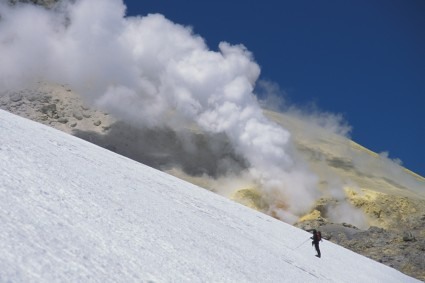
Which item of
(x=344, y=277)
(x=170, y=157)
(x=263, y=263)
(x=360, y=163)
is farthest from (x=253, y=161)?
(x=263, y=263)

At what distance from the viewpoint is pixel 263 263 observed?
29.6 feet

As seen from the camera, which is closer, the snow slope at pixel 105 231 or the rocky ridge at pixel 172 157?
the snow slope at pixel 105 231

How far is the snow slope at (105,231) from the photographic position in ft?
13.8

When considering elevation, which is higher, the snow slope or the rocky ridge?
the rocky ridge

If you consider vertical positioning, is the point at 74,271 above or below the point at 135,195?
below

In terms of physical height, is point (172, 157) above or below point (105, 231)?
above

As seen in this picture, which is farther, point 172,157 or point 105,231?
point 172,157

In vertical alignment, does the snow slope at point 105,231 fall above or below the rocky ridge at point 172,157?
below

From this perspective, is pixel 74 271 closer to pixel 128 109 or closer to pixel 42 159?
pixel 42 159

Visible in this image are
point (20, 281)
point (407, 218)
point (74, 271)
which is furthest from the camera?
point (407, 218)

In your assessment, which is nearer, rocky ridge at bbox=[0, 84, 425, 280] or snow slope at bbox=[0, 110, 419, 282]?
snow slope at bbox=[0, 110, 419, 282]

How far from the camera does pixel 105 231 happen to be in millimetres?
5699

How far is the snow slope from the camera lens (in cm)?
419

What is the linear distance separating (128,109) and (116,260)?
3210 inches
